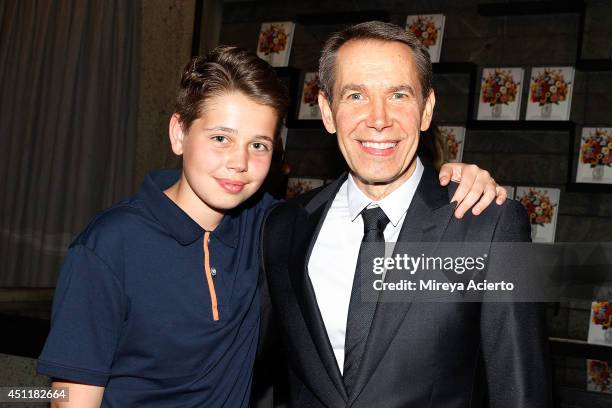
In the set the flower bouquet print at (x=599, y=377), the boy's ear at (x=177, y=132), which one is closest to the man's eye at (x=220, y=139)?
the boy's ear at (x=177, y=132)

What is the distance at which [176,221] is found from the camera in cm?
159

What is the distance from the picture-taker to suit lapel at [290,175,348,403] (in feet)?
4.82

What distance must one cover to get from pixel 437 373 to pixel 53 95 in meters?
3.69

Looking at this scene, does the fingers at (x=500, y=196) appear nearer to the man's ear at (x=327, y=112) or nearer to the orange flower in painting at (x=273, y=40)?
the man's ear at (x=327, y=112)

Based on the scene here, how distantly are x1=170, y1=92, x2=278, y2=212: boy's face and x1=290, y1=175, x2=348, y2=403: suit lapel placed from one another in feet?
0.49

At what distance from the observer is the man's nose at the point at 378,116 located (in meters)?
1.56

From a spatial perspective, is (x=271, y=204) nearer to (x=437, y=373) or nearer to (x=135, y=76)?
(x=437, y=373)

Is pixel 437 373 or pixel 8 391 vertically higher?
pixel 437 373

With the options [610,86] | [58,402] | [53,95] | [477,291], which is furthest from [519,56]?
[58,402]

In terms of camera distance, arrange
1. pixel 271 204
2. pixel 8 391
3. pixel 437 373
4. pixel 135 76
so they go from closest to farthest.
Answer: pixel 437 373 → pixel 271 204 → pixel 8 391 → pixel 135 76

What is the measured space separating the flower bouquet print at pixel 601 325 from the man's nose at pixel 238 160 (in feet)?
9.88

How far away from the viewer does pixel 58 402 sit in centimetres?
144

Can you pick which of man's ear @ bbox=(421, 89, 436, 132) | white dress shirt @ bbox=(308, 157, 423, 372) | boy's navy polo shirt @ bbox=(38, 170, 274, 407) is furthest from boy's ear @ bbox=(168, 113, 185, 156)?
man's ear @ bbox=(421, 89, 436, 132)

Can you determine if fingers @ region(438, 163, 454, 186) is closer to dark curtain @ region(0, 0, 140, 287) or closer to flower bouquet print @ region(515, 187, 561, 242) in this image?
flower bouquet print @ region(515, 187, 561, 242)
